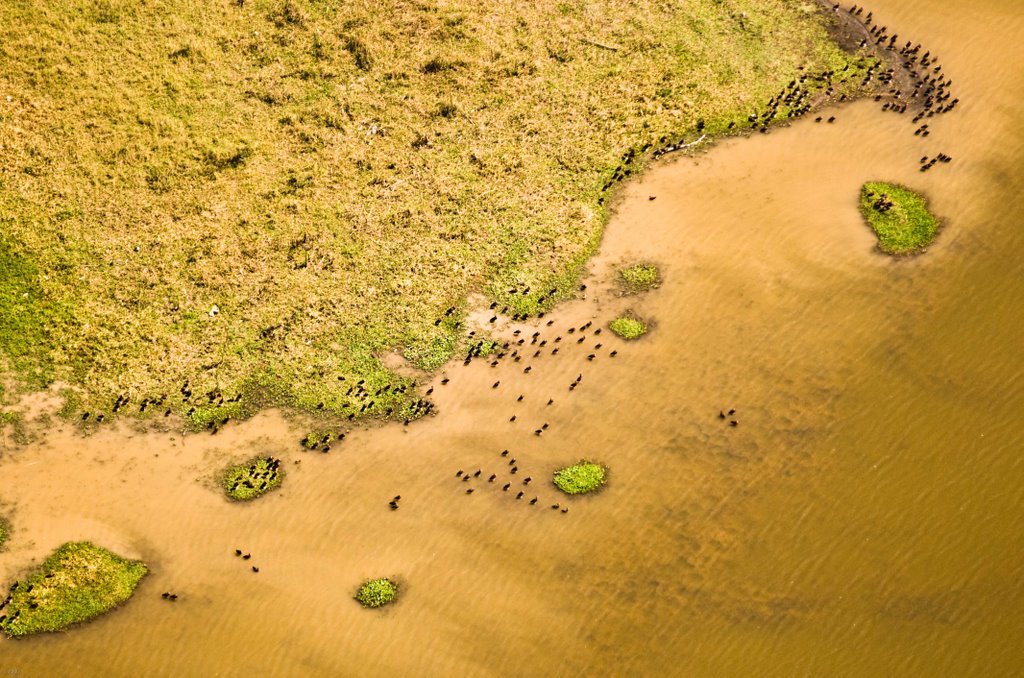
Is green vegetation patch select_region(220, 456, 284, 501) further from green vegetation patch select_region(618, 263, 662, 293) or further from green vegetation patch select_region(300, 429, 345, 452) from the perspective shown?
green vegetation patch select_region(618, 263, 662, 293)

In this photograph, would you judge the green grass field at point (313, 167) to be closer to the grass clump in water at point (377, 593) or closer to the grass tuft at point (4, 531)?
the grass tuft at point (4, 531)

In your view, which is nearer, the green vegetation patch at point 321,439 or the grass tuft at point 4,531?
the grass tuft at point 4,531

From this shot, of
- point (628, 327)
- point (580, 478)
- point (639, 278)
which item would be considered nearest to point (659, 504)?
point (580, 478)

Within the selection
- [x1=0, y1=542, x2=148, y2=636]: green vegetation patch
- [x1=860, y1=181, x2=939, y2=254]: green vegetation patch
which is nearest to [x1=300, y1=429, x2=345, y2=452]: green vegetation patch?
[x1=0, y1=542, x2=148, y2=636]: green vegetation patch

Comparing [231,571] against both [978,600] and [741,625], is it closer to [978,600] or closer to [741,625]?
[741,625]

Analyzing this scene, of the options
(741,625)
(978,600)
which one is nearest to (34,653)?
(741,625)

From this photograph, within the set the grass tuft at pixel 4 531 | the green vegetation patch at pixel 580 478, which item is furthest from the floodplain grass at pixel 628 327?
the grass tuft at pixel 4 531
